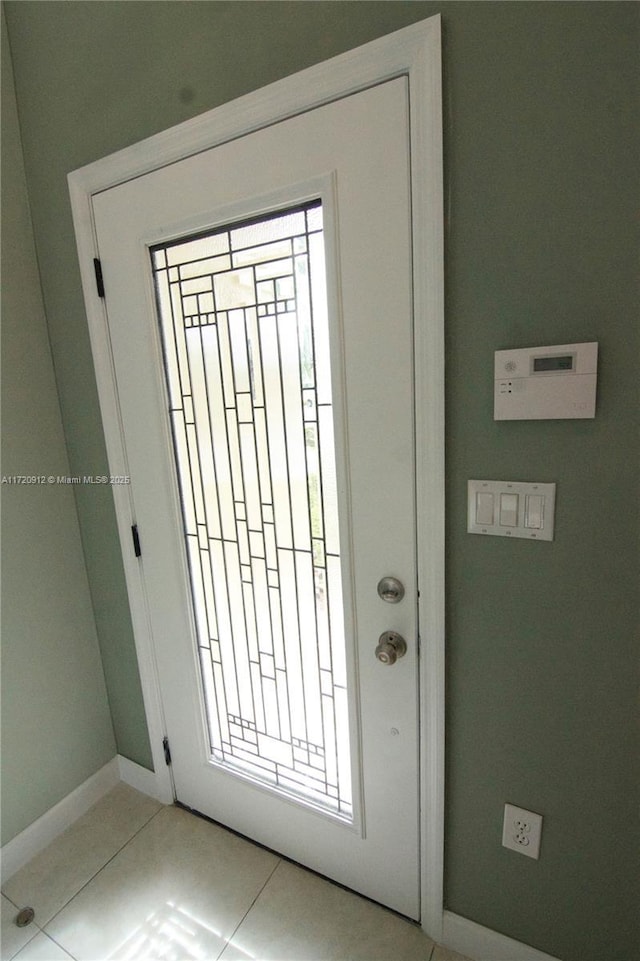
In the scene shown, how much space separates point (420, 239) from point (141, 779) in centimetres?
213

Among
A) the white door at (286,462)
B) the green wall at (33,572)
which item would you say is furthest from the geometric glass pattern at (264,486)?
the green wall at (33,572)

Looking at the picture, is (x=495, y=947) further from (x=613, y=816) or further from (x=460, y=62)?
Answer: (x=460, y=62)

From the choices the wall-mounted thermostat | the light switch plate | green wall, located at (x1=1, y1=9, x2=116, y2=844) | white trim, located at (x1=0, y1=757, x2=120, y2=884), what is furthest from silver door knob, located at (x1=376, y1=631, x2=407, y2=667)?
white trim, located at (x1=0, y1=757, x2=120, y2=884)

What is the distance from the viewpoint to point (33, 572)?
1.54 meters

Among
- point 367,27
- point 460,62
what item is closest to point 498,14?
point 460,62

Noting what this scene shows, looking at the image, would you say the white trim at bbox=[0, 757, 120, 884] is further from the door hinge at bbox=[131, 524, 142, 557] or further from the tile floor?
the door hinge at bbox=[131, 524, 142, 557]

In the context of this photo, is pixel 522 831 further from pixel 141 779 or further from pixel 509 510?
pixel 141 779

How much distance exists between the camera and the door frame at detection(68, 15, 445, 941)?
0.85m

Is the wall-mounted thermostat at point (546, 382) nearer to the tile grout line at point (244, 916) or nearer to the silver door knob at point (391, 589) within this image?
the silver door knob at point (391, 589)

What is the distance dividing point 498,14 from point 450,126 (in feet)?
0.57

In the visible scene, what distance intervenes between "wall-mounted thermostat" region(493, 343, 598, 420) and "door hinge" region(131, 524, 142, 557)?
1.19m

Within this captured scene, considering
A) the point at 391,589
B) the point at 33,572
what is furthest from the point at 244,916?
the point at 33,572

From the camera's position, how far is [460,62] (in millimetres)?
823

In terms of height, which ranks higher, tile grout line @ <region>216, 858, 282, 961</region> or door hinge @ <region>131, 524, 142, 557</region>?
door hinge @ <region>131, 524, 142, 557</region>
